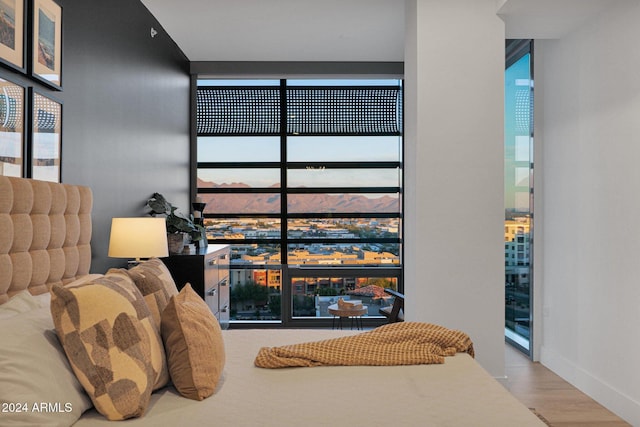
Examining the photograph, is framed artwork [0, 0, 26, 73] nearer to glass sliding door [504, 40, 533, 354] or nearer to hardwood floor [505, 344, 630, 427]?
hardwood floor [505, 344, 630, 427]

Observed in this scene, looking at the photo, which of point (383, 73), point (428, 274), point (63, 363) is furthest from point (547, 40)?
point (63, 363)

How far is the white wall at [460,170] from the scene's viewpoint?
3645 millimetres

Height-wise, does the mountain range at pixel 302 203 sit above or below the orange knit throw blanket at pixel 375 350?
above

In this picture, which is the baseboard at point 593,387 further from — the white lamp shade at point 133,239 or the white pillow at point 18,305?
the white pillow at point 18,305

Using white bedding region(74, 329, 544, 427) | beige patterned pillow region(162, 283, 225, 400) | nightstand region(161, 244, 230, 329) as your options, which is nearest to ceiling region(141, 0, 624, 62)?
nightstand region(161, 244, 230, 329)

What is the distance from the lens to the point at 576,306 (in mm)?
3918

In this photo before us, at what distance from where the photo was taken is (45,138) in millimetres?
Answer: 2648

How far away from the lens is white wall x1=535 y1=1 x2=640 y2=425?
10.6ft

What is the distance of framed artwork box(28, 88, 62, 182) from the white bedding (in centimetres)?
130

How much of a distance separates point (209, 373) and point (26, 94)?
1.60 meters

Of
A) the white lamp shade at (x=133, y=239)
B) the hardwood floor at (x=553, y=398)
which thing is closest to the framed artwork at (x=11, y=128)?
the white lamp shade at (x=133, y=239)

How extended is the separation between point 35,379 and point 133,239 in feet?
6.02

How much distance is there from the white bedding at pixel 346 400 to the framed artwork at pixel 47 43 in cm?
163

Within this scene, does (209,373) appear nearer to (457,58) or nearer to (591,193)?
(457,58)
